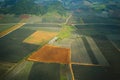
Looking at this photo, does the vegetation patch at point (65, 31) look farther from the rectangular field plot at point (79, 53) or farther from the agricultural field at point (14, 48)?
the rectangular field plot at point (79, 53)

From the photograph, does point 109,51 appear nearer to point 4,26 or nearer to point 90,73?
point 90,73

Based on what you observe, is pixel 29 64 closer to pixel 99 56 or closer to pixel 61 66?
pixel 61 66

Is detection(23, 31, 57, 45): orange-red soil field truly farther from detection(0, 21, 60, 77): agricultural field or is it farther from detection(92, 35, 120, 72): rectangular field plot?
detection(92, 35, 120, 72): rectangular field plot

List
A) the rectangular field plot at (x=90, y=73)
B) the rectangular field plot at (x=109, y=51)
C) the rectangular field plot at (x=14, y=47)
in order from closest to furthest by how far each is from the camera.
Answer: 1. the rectangular field plot at (x=90, y=73)
2. the rectangular field plot at (x=109, y=51)
3. the rectangular field plot at (x=14, y=47)

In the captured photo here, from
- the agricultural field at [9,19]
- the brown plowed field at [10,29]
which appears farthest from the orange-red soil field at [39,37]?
the agricultural field at [9,19]

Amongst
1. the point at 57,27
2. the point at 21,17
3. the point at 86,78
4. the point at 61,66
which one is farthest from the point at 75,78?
the point at 21,17

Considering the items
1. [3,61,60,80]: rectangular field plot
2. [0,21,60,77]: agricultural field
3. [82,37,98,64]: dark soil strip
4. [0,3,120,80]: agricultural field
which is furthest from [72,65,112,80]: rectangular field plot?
[0,21,60,77]: agricultural field

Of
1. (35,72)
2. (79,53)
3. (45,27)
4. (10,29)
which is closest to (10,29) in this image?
(10,29)
